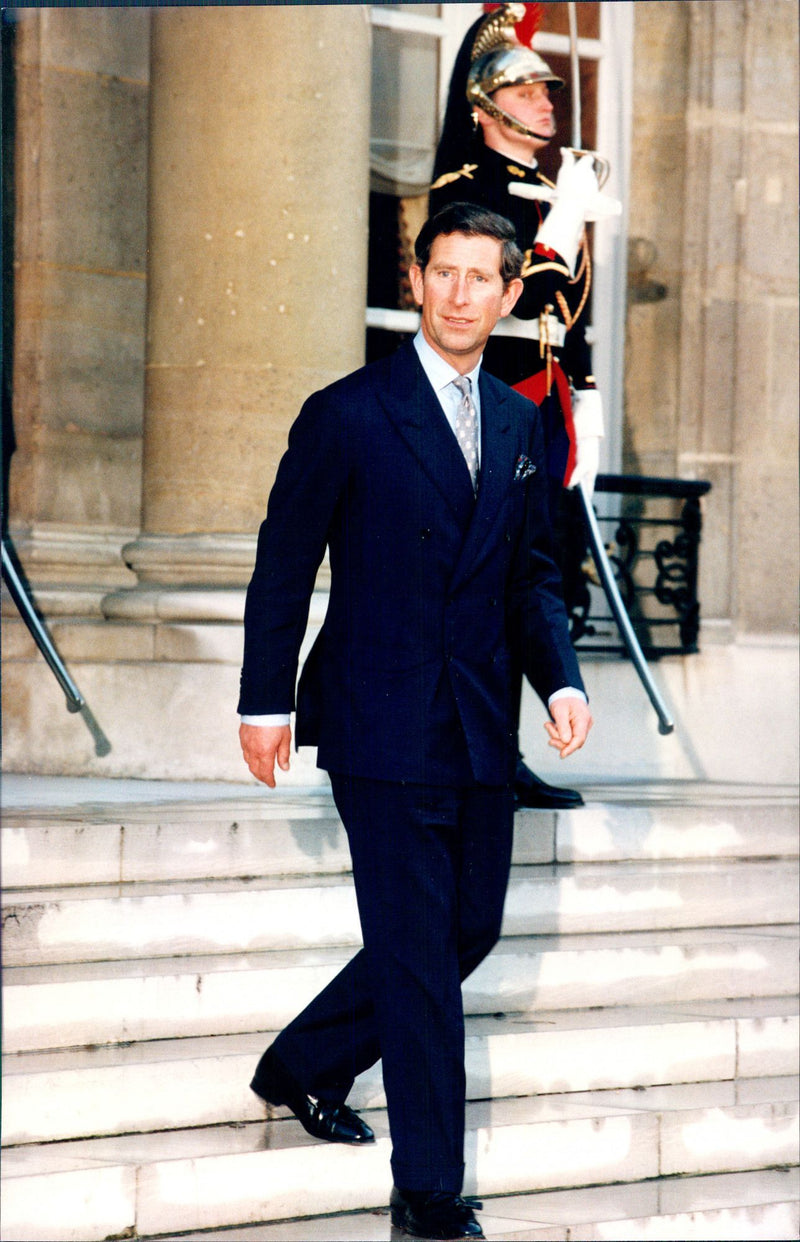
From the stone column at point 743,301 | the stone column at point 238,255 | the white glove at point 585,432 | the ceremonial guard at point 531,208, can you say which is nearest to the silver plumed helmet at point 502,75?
the ceremonial guard at point 531,208

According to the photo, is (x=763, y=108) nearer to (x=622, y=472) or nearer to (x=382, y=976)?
(x=622, y=472)

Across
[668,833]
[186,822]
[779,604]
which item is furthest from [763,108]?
[186,822]

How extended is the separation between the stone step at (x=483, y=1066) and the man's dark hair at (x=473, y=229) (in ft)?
5.84

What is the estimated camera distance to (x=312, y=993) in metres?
4.21

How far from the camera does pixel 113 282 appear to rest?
6598 millimetres

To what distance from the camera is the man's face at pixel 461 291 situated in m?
3.28

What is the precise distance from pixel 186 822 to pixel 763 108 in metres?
4.54

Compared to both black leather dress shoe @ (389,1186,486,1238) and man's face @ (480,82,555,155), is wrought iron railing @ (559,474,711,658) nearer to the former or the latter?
man's face @ (480,82,555,155)

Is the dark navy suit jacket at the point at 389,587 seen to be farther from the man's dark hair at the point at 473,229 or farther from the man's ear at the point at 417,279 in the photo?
the man's dark hair at the point at 473,229

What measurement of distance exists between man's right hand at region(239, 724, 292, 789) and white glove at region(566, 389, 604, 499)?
2.11 meters

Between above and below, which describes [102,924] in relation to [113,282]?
below

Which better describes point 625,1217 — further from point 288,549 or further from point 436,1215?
point 288,549

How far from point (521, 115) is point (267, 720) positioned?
94.1 inches

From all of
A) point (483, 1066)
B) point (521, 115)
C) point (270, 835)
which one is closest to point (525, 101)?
point (521, 115)
